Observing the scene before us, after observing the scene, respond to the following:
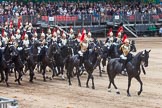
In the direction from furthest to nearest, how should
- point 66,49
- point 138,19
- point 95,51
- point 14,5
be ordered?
1. point 138,19
2. point 14,5
3. point 66,49
4. point 95,51

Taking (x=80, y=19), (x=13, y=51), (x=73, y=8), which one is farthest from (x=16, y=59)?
(x=73, y=8)

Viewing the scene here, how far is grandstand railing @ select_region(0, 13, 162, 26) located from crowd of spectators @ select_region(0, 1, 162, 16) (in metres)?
0.38

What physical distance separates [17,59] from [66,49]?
3.29 metres

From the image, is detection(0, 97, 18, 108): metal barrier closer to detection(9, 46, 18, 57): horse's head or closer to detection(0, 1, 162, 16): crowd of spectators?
detection(9, 46, 18, 57): horse's head

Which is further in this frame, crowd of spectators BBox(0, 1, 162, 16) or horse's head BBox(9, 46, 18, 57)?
crowd of spectators BBox(0, 1, 162, 16)

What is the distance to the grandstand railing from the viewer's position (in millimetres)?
44219

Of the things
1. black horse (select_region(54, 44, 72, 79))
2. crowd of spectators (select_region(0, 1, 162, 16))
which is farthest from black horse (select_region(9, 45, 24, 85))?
crowd of spectators (select_region(0, 1, 162, 16))

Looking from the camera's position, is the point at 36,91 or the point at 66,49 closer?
the point at 36,91

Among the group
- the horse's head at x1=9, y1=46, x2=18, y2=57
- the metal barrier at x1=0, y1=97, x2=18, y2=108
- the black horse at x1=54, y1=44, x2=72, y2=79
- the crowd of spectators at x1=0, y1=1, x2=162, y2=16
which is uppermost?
the crowd of spectators at x1=0, y1=1, x2=162, y2=16

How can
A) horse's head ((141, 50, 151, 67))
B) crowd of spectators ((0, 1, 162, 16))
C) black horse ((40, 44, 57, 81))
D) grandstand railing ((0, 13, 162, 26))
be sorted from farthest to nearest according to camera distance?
crowd of spectators ((0, 1, 162, 16)), grandstand railing ((0, 13, 162, 26)), black horse ((40, 44, 57, 81)), horse's head ((141, 50, 151, 67))

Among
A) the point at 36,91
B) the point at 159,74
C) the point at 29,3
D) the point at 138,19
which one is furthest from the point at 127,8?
Answer: the point at 36,91

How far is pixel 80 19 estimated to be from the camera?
48156 millimetres

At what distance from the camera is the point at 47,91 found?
2238cm

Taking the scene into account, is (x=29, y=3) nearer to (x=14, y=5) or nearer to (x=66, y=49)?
(x=14, y=5)
